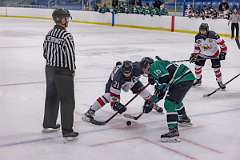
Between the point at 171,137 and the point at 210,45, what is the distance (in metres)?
2.82

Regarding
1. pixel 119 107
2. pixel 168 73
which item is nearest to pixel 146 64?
pixel 168 73

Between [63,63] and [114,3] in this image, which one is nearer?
[63,63]

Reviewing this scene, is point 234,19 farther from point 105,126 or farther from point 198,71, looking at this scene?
point 105,126

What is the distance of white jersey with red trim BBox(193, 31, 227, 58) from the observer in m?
6.61

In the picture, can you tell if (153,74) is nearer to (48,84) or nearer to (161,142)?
(161,142)

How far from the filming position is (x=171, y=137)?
13.7 ft

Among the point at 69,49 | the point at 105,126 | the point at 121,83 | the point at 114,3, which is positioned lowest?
the point at 105,126

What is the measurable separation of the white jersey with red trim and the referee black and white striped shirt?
310 centimetres

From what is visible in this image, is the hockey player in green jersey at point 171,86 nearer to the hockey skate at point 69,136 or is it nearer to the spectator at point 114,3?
the hockey skate at point 69,136

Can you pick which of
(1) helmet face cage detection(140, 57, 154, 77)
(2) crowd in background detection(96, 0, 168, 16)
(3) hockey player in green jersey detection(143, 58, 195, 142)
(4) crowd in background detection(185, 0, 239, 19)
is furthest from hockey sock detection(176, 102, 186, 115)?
(2) crowd in background detection(96, 0, 168, 16)

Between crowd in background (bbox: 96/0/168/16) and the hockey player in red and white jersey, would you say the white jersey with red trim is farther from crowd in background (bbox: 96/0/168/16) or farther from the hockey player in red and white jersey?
crowd in background (bbox: 96/0/168/16)

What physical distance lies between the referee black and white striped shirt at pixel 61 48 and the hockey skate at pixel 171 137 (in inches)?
40.7

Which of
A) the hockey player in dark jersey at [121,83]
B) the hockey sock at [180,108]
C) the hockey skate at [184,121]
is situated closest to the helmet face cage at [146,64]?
the hockey player in dark jersey at [121,83]

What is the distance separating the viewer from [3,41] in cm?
1363
